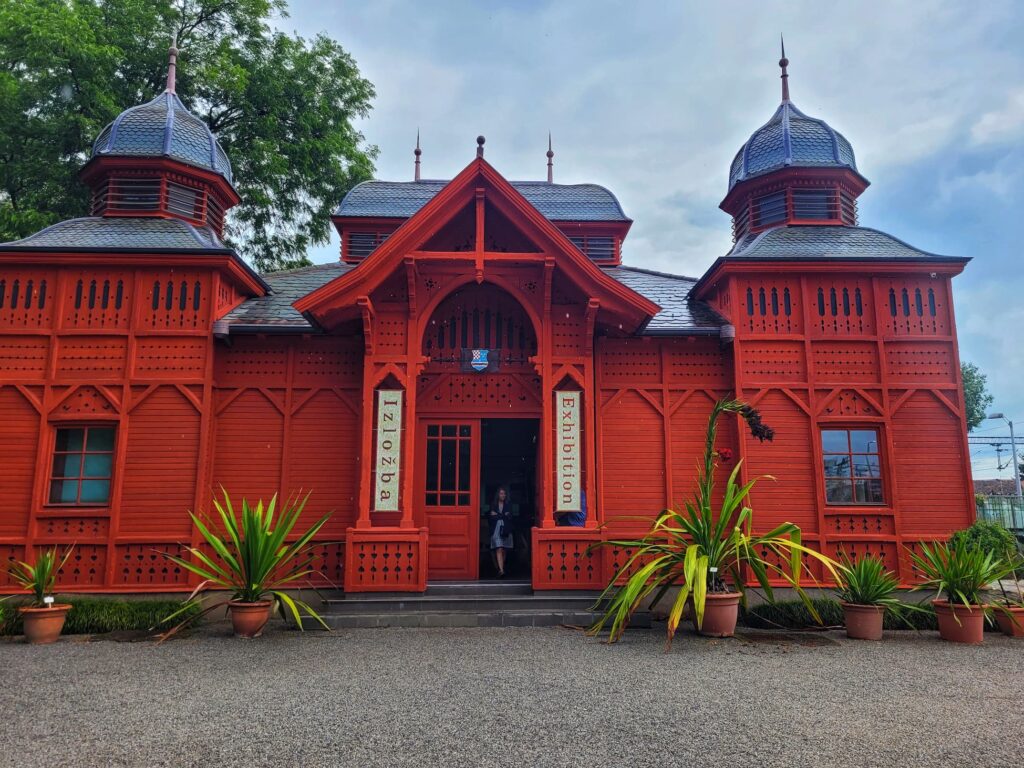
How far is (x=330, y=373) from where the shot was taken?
9.45m

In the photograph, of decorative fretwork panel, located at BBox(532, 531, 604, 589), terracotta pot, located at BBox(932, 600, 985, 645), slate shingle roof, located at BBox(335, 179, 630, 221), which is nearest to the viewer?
terracotta pot, located at BBox(932, 600, 985, 645)

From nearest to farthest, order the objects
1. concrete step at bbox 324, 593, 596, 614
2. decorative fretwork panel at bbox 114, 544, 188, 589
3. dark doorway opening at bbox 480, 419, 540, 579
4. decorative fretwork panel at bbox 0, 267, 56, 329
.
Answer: concrete step at bbox 324, 593, 596, 614 → decorative fretwork panel at bbox 114, 544, 188, 589 → decorative fretwork panel at bbox 0, 267, 56, 329 → dark doorway opening at bbox 480, 419, 540, 579

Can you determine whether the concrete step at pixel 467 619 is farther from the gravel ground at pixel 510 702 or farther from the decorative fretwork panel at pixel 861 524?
the decorative fretwork panel at pixel 861 524

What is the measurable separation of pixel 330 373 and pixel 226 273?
2078 mm

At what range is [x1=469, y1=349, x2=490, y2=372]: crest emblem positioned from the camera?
375 inches

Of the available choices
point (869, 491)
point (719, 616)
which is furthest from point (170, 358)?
point (869, 491)

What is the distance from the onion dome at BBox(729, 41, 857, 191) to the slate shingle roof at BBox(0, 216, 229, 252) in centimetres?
890

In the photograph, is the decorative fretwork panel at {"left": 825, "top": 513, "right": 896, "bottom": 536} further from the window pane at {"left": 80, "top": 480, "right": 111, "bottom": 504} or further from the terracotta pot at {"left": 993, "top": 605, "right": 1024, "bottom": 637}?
the window pane at {"left": 80, "top": 480, "right": 111, "bottom": 504}

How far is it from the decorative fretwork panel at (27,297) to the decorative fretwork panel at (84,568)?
3.07 meters

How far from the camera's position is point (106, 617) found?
7.79 m

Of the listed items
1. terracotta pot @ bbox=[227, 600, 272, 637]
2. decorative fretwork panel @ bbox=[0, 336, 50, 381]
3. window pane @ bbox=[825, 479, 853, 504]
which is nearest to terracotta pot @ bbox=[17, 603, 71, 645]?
terracotta pot @ bbox=[227, 600, 272, 637]

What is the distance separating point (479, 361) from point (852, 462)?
17.9 feet

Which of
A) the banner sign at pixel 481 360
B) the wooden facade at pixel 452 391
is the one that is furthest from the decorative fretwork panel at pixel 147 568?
the banner sign at pixel 481 360

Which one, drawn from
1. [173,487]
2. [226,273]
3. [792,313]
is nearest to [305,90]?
[226,273]
